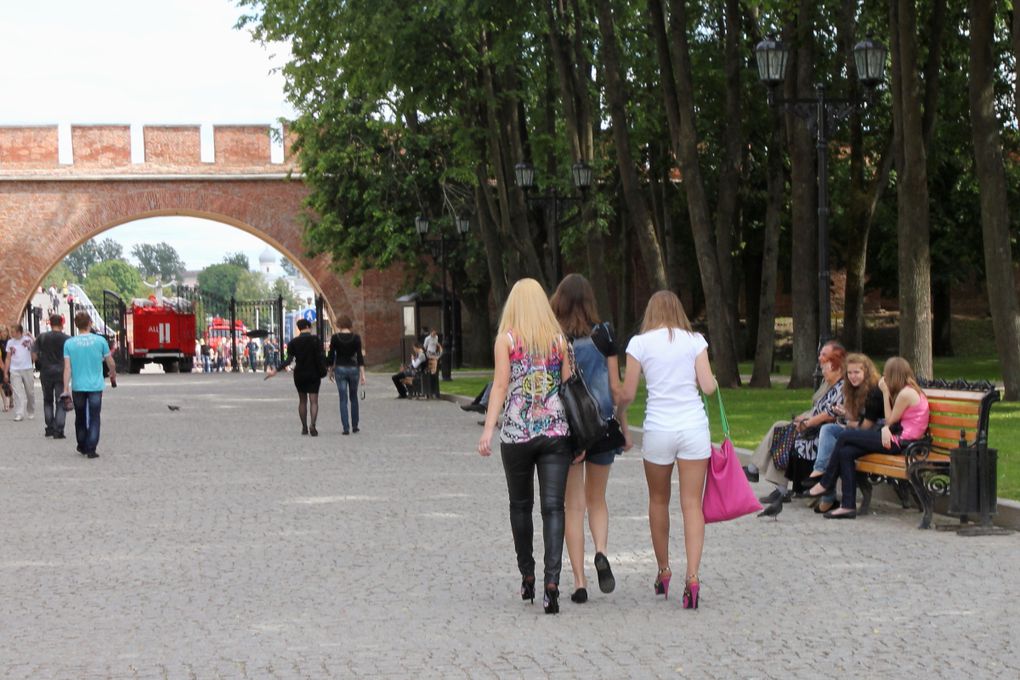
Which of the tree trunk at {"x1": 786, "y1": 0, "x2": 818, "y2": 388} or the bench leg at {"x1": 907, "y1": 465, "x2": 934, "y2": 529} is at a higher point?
the tree trunk at {"x1": 786, "y1": 0, "x2": 818, "y2": 388}

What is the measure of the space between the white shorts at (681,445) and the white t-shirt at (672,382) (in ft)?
0.09

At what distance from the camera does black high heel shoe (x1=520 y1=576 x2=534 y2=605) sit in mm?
7520

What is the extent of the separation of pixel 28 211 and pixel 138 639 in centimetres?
4443

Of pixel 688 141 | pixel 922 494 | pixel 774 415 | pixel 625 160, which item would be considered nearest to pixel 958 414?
pixel 922 494

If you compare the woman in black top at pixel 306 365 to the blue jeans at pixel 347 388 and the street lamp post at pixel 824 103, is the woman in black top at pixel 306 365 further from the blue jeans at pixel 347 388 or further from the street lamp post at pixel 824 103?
the street lamp post at pixel 824 103

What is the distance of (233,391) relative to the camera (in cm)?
3369

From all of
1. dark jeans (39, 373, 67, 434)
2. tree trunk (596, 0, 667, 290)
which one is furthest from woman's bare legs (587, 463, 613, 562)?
tree trunk (596, 0, 667, 290)

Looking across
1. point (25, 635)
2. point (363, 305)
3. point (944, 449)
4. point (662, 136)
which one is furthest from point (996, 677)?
point (363, 305)

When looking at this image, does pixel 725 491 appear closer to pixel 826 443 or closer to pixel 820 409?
pixel 826 443

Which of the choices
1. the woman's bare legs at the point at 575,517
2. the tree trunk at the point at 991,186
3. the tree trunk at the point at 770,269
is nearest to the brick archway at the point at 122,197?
the tree trunk at the point at 770,269

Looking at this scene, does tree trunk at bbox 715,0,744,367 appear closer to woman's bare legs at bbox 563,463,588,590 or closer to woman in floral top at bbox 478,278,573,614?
woman's bare legs at bbox 563,463,588,590

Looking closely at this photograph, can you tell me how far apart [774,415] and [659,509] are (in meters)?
12.1

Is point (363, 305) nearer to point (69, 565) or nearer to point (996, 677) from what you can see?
point (69, 565)

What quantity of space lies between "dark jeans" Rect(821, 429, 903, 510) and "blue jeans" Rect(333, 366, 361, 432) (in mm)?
9530
